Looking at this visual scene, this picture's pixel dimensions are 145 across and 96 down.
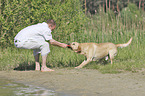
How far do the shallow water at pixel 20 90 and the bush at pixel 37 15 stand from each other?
3871 mm

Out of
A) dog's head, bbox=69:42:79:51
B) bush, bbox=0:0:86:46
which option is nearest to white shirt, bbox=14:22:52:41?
dog's head, bbox=69:42:79:51

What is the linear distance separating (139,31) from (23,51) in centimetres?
522

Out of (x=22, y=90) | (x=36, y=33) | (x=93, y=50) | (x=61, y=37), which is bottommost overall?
(x=22, y=90)

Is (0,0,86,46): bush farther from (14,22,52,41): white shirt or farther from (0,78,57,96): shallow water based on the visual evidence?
(0,78,57,96): shallow water

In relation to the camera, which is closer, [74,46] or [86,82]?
[86,82]

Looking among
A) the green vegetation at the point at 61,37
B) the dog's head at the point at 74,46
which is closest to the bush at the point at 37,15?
the green vegetation at the point at 61,37

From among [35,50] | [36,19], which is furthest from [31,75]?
[36,19]

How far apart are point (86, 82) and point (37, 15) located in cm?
499

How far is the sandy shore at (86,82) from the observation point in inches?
194

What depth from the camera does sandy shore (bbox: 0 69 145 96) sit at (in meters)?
4.94

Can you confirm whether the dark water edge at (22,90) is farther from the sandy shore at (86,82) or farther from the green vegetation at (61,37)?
the green vegetation at (61,37)

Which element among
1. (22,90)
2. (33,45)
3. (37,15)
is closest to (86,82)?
(22,90)

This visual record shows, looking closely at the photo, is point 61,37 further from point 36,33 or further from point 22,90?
point 22,90

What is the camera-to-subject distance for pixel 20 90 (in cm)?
531
